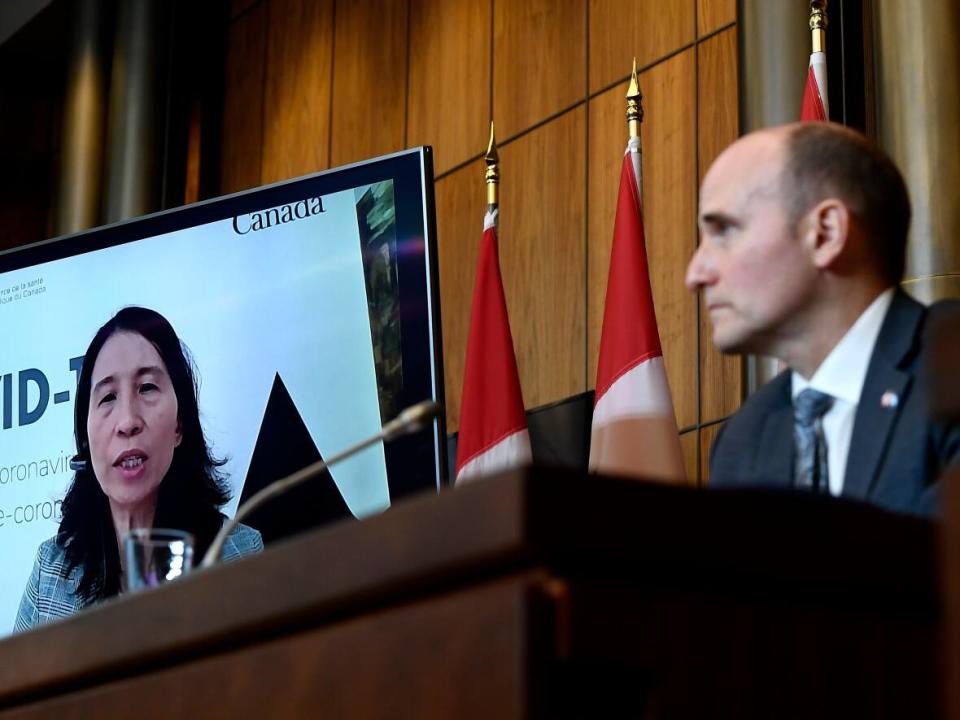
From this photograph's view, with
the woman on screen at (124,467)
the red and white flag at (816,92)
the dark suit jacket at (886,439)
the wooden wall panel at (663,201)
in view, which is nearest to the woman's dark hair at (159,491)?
the woman on screen at (124,467)

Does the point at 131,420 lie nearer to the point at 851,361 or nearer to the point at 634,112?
the point at 634,112

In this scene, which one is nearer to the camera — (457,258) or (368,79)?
(457,258)

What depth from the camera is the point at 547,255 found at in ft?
20.5

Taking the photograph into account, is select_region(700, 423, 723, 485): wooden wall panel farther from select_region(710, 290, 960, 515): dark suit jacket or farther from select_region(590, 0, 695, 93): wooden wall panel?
select_region(710, 290, 960, 515): dark suit jacket

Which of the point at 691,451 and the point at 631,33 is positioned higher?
the point at 631,33

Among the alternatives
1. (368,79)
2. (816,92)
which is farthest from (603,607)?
→ (368,79)

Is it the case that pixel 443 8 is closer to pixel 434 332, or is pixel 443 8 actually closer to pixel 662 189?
pixel 662 189

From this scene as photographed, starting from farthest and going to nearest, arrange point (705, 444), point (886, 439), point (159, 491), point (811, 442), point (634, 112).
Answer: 1. point (705, 444)
2. point (634, 112)
3. point (159, 491)
4. point (811, 442)
5. point (886, 439)

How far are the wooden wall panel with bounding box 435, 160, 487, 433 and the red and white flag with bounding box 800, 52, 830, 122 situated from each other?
2.21 m

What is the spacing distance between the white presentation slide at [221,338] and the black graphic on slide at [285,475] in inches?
1.2

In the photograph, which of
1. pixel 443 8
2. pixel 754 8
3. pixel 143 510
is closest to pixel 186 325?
pixel 143 510

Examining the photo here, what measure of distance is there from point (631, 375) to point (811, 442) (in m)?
2.54

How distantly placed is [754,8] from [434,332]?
1.65 metres

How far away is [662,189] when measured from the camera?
5781 mm
